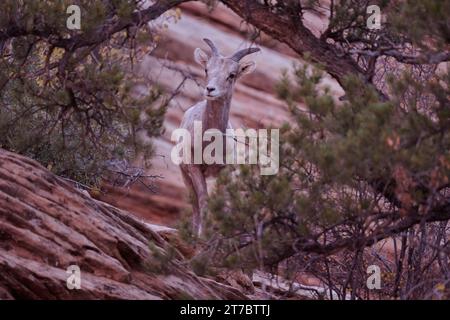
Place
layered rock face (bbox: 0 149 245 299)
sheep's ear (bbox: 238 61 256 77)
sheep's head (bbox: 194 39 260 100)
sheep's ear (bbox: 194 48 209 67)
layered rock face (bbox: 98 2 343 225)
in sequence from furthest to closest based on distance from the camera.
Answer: layered rock face (bbox: 98 2 343 225) < sheep's ear (bbox: 194 48 209 67) < sheep's ear (bbox: 238 61 256 77) < sheep's head (bbox: 194 39 260 100) < layered rock face (bbox: 0 149 245 299)

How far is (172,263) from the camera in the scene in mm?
7301

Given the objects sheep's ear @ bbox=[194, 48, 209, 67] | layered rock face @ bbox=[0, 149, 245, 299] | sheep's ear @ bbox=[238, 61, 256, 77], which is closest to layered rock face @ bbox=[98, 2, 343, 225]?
sheep's ear @ bbox=[194, 48, 209, 67]

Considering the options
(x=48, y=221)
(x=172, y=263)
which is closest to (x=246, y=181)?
(x=172, y=263)

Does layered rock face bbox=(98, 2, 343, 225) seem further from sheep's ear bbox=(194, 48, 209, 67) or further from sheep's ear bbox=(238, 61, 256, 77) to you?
sheep's ear bbox=(238, 61, 256, 77)

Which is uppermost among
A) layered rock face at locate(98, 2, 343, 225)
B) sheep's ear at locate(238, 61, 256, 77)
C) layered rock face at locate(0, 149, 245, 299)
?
sheep's ear at locate(238, 61, 256, 77)

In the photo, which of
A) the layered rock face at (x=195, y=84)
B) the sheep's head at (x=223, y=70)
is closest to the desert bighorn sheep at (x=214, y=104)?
the sheep's head at (x=223, y=70)

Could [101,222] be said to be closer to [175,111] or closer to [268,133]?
[268,133]

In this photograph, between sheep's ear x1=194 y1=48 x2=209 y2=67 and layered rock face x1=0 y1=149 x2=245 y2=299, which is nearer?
layered rock face x1=0 y1=149 x2=245 y2=299

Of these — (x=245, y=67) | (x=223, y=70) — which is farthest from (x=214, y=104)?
(x=245, y=67)

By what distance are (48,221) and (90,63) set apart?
4.75ft

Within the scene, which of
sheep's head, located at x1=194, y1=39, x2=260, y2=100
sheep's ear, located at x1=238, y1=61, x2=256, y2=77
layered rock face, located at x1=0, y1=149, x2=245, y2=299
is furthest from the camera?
sheep's ear, located at x1=238, y1=61, x2=256, y2=77

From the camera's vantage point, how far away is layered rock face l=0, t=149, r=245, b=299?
6539mm

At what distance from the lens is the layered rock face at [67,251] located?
6539 millimetres

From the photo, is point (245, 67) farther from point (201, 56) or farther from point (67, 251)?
point (67, 251)
